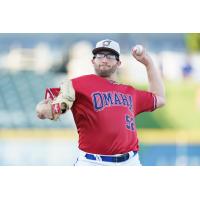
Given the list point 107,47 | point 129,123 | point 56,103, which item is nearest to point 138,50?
point 107,47

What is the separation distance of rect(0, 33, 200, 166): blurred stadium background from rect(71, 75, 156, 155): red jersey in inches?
74.5

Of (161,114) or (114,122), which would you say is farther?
(161,114)

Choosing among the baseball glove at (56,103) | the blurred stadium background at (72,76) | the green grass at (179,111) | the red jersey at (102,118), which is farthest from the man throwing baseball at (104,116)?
the green grass at (179,111)

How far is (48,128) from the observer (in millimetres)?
6113

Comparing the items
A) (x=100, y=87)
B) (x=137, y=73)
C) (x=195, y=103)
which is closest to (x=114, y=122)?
(x=100, y=87)

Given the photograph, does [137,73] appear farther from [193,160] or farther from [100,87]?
[100,87]

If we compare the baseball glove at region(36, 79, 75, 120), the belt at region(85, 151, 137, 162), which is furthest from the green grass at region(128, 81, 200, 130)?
the baseball glove at region(36, 79, 75, 120)

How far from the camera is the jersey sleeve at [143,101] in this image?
4113 millimetres

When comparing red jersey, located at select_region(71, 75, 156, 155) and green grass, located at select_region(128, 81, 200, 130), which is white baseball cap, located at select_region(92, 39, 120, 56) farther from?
green grass, located at select_region(128, 81, 200, 130)

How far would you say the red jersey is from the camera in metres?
3.87

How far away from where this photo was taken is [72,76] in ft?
19.7

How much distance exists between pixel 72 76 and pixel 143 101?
1982mm

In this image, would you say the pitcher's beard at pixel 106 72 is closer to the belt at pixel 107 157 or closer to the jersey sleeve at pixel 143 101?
the jersey sleeve at pixel 143 101

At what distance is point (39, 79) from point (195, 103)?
1.65m
